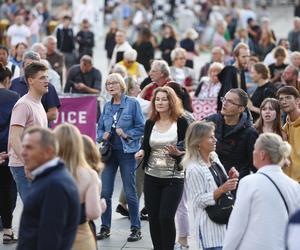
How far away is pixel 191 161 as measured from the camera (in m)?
7.53

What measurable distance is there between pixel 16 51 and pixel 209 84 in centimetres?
360

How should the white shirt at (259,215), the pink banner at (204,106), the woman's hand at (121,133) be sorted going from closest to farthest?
the white shirt at (259,215) → the woman's hand at (121,133) → the pink banner at (204,106)

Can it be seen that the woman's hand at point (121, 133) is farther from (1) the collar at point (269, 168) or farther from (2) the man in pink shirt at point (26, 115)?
(1) the collar at point (269, 168)

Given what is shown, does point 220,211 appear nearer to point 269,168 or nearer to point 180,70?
point 269,168

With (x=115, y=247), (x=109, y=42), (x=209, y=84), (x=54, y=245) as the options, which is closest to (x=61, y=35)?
(x=109, y=42)

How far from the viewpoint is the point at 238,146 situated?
8.76m

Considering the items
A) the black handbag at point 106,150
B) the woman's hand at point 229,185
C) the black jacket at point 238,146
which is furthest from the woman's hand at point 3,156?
the woman's hand at point 229,185

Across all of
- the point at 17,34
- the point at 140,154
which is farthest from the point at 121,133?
the point at 17,34

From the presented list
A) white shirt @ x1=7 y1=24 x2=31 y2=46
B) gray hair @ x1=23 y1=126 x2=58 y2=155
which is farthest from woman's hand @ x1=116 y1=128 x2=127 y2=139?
white shirt @ x1=7 y1=24 x2=31 y2=46

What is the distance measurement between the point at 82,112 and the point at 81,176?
25.9 feet

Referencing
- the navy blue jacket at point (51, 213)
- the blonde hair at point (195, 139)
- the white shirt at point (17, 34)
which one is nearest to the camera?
the navy blue jacket at point (51, 213)

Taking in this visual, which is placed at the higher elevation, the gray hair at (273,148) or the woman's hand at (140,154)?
the gray hair at (273,148)

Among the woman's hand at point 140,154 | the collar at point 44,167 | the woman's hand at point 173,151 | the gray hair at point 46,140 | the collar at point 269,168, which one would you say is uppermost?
the gray hair at point 46,140

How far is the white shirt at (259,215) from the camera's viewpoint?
6465 mm
